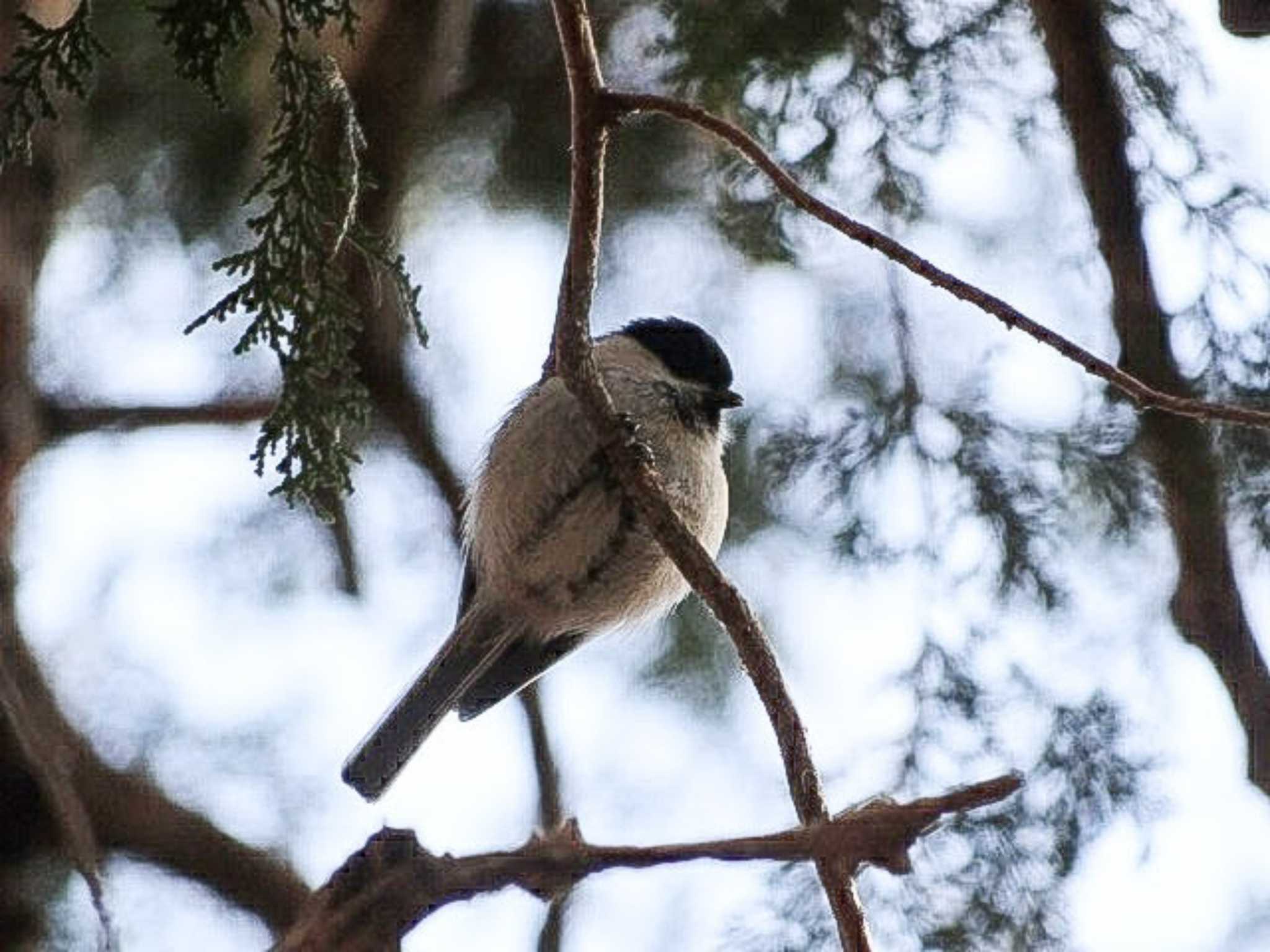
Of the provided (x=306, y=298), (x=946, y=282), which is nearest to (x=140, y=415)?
(x=306, y=298)

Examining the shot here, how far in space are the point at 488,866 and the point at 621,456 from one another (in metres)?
0.86

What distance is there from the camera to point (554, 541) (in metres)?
3.86

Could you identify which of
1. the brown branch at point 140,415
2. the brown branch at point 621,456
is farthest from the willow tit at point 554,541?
the brown branch at point 621,456

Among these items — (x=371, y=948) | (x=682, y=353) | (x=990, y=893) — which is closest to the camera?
(x=371, y=948)

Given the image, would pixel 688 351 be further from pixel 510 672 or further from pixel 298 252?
pixel 298 252

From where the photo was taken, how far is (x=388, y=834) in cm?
202

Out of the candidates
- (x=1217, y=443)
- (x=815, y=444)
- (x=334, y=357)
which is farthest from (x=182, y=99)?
(x=1217, y=443)

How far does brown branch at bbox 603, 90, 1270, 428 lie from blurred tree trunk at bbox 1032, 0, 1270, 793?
1425 mm

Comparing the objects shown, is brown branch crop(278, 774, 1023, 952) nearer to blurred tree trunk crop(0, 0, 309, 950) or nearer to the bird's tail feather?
blurred tree trunk crop(0, 0, 309, 950)

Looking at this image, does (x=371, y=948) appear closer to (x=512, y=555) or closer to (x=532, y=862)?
(x=532, y=862)

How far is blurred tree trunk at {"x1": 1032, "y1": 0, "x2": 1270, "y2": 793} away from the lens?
378 centimetres

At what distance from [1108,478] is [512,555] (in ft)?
4.24

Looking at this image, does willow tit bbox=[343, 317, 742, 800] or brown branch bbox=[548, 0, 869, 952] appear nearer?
brown branch bbox=[548, 0, 869, 952]

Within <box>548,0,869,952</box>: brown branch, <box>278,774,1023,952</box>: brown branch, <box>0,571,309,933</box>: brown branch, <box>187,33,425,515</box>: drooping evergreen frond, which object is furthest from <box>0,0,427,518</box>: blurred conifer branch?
<box>0,571,309,933</box>: brown branch
